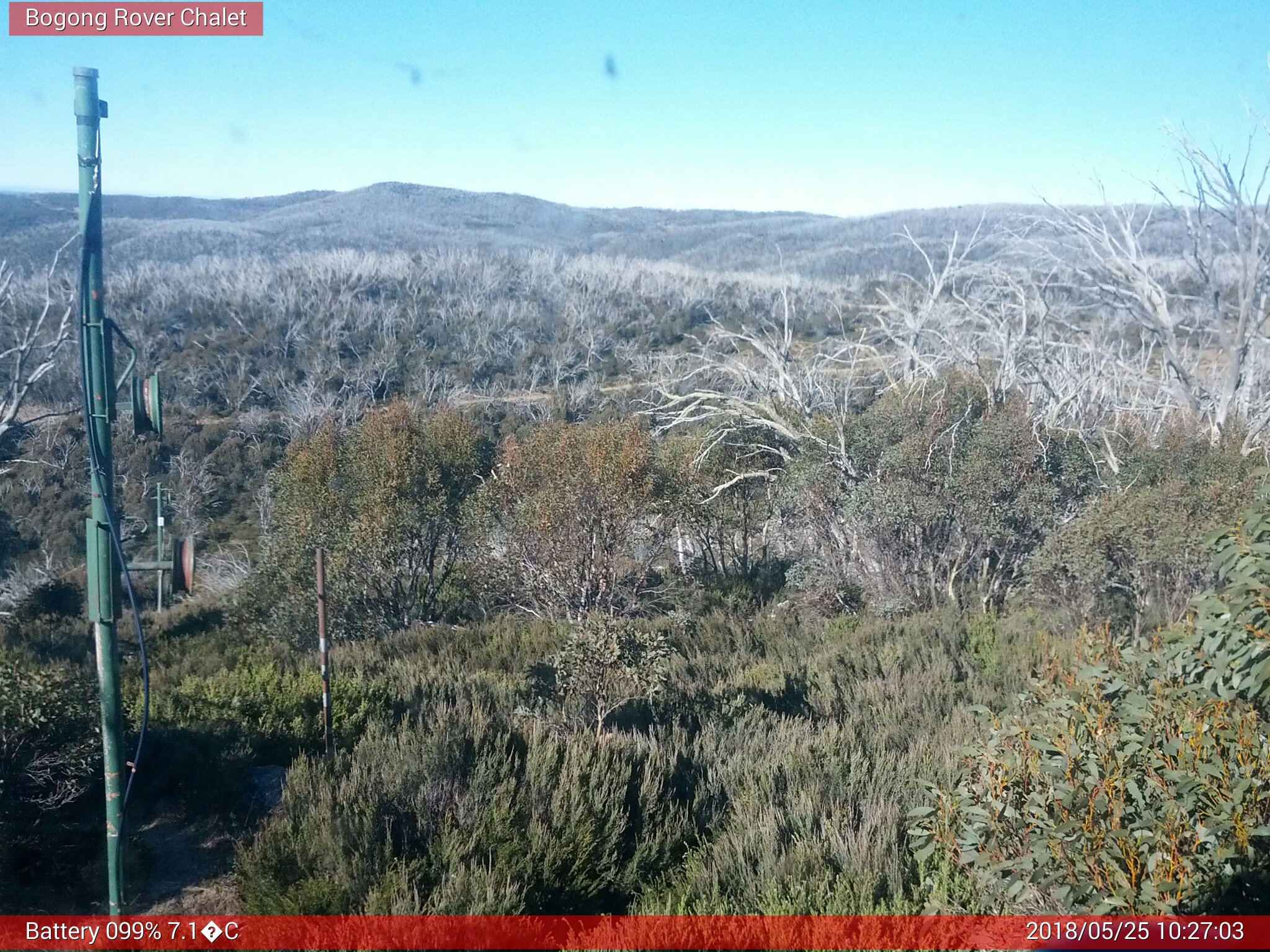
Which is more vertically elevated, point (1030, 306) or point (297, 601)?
point (1030, 306)

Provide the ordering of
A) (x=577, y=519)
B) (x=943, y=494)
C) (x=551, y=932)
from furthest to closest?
1. (x=577, y=519)
2. (x=943, y=494)
3. (x=551, y=932)

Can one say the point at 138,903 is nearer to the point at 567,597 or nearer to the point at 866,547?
the point at 567,597

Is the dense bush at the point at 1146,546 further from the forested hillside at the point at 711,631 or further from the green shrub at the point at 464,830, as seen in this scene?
the green shrub at the point at 464,830

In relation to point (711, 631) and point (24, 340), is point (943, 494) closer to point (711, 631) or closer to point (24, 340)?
point (711, 631)

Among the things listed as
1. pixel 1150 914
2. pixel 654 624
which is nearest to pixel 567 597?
pixel 654 624

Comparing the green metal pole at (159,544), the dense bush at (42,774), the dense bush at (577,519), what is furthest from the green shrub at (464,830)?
the dense bush at (577,519)

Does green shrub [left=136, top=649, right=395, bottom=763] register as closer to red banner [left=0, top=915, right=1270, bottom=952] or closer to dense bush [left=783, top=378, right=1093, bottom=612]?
red banner [left=0, top=915, right=1270, bottom=952]

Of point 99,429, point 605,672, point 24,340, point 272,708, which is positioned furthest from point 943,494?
point 24,340

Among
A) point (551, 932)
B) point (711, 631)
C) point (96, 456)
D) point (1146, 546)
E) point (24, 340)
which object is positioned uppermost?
point (24, 340)
